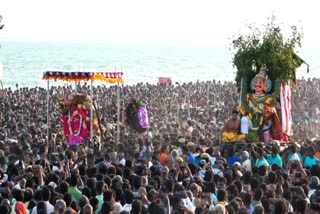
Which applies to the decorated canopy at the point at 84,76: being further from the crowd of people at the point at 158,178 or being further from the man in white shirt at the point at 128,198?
the man in white shirt at the point at 128,198

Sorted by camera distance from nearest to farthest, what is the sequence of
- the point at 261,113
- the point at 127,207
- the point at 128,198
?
the point at 127,207 < the point at 128,198 < the point at 261,113

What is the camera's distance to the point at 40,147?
1914 cm

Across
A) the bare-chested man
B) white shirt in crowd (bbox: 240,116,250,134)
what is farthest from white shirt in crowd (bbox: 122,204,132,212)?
white shirt in crowd (bbox: 240,116,250,134)

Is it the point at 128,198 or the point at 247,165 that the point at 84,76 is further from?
the point at 128,198

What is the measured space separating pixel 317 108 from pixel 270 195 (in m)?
24.0

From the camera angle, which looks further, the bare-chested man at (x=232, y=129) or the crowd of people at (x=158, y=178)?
the bare-chested man at (x=232, y=129)

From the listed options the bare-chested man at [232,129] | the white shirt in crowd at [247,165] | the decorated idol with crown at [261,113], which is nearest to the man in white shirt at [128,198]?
the white shirt in crowd at [247,165]

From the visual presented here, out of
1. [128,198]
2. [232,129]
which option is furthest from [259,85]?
[128,198]

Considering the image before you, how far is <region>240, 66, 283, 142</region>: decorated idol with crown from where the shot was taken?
23812mm

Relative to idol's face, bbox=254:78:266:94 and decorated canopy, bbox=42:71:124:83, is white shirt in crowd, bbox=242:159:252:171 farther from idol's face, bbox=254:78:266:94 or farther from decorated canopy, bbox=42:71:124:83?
decorated canopy, bbox=42:71:124:83

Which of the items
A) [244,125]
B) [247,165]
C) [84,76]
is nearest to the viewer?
[247,165]

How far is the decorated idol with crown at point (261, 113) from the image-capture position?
2381 centimetres

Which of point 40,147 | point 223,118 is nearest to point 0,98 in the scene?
point 223,118

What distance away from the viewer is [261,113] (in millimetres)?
23844
